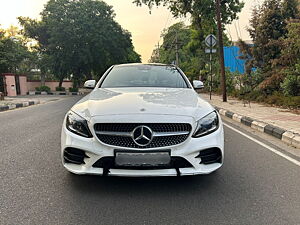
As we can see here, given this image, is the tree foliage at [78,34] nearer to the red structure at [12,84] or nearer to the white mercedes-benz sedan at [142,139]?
the red structure at [12,84]

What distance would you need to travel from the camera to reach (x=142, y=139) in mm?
2621

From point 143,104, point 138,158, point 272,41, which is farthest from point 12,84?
point 138,158

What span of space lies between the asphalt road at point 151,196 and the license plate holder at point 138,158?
0.38 m

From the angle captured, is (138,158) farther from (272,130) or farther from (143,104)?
(272,130)

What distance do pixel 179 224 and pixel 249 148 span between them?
9.36 feet

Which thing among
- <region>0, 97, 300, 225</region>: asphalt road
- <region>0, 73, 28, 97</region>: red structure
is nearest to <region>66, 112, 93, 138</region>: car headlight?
<region>0, 97, 300, 225</region>: asphalt road

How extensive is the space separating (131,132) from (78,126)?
1.90 ft

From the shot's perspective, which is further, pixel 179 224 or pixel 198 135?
pixel 198 135

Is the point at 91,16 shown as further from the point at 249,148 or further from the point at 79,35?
the point at 249,148

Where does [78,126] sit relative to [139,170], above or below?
above

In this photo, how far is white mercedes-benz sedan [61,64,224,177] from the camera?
2.62 metres

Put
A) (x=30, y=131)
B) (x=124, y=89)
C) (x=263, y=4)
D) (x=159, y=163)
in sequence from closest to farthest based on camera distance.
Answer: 1. (x=159, y=163)
2. (x=124, y=89)
3. (x=30, y=131)
4. (x=263, y=4)

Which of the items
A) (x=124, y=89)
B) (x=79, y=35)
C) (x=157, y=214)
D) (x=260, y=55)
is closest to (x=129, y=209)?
(x=157, y=214)

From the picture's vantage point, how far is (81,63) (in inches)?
1196
